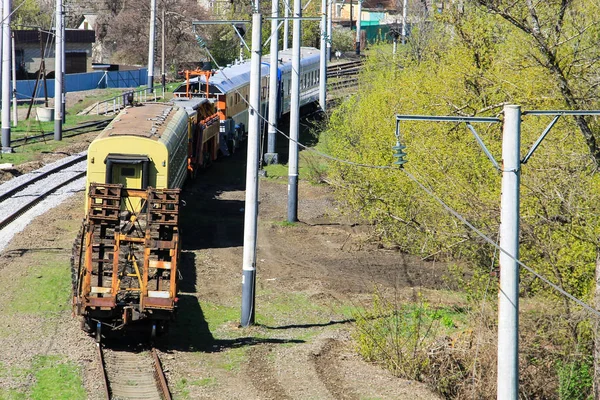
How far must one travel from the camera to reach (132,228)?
18.1 meters

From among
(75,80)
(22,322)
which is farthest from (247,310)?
(75,80)

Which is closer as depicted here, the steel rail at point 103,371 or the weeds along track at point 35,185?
the steel rail at point 103,371

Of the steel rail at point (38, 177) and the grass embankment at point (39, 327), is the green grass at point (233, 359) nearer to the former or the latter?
the grass embankment at point (39, 327)

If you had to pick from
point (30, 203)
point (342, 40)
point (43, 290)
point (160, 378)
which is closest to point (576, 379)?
point (160, 378)

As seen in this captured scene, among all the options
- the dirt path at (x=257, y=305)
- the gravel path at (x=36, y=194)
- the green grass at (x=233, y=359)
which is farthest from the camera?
the gravel path at (x=36, y=194)

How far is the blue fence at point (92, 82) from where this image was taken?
198 feet

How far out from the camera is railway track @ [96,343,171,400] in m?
13.8

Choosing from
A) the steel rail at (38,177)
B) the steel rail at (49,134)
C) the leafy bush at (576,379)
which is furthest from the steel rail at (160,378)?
the steel rail at (49,134)

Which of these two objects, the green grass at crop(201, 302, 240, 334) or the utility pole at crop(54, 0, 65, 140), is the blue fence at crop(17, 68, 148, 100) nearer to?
the utility pole at crop(54, 0, 65, 140)

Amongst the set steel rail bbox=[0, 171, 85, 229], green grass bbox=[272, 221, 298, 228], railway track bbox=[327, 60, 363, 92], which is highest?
railway track bbox=[327, 60, 363, 92]

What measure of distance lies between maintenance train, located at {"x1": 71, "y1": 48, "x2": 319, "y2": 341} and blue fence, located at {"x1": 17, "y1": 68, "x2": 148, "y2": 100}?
1010 inches

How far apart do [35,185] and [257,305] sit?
48.4 ft

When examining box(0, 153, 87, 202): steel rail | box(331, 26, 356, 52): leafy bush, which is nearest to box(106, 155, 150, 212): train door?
box(0, 153, 87, 202): steel rail

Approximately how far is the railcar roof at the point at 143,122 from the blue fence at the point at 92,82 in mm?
33322
